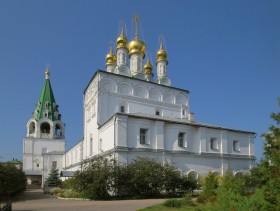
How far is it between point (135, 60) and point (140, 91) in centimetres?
583

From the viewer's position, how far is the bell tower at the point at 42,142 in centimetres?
4800

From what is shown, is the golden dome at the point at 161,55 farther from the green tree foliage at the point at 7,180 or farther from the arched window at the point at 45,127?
the green tree foliage at the point at 7,180

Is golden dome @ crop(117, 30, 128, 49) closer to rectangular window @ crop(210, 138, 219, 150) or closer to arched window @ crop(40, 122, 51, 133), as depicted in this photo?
rectangular window @ crop(210, 138, 219, 150)

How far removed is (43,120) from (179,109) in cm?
2394

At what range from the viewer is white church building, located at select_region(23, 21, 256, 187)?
2428cm

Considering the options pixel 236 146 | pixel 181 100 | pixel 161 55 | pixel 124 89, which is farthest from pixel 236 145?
pixel 161 55

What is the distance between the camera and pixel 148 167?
20.5 metres

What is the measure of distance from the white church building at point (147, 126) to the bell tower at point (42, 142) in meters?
7.30

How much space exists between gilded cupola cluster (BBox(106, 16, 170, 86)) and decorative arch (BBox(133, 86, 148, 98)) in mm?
3147

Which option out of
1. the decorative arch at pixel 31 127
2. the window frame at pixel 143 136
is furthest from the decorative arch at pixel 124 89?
the decorative arch at pixel 31 127

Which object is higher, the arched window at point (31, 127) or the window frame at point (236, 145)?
the arched window at point (31, 127)

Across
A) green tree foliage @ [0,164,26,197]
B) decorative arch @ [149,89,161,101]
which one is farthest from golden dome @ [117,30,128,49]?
green tree foliage @ [0,164,26,197]

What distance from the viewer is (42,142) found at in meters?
49.1

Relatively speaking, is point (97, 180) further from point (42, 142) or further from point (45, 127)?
point (45, 127)
